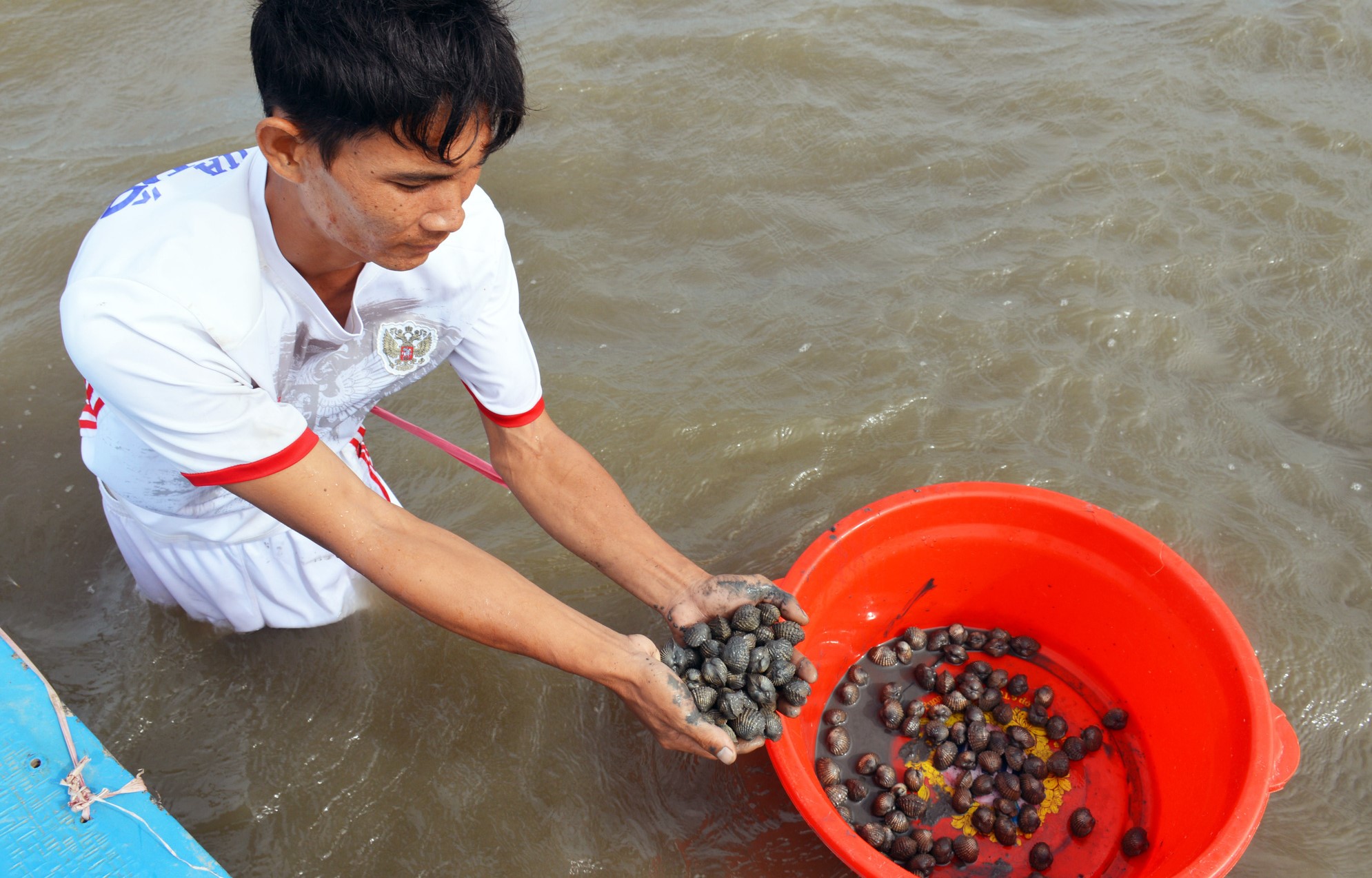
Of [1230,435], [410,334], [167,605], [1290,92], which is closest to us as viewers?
[410,334]

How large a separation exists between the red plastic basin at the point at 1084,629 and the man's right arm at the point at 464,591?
0.30m

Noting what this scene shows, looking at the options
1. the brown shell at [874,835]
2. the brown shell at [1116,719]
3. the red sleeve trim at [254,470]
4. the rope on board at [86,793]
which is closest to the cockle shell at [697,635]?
the brown shell at [874,835]

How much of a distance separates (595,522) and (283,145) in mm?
1263

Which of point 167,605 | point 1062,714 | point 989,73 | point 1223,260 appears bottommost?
point 1062,714

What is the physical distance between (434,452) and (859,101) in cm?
295

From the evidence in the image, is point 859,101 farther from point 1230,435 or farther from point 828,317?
point 1230,435

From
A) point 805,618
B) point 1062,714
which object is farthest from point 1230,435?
point 805,618

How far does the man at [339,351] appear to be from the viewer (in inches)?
61.8

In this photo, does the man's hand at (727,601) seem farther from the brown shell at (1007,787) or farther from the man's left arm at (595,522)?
the brown shell at (1007,787)

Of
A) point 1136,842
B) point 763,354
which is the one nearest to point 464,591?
point 1136,842

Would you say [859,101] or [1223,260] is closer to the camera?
[1223,260]

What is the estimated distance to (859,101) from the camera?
492cm

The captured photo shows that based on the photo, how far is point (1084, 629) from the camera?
2832mm

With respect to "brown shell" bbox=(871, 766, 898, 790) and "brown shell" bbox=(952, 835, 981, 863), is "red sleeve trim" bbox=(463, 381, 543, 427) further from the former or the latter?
"brown shell" bbox=(952, 835, 981, 863)
